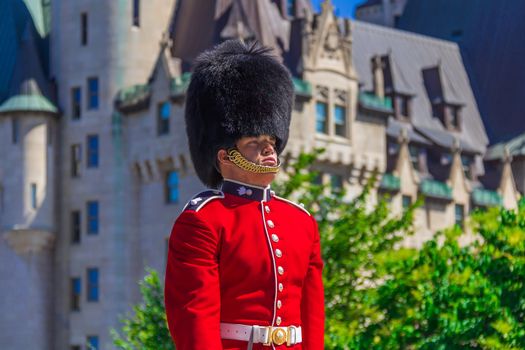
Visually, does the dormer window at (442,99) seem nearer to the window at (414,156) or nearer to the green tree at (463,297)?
the window at (414,156)

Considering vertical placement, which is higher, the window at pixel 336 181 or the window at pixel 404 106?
the window at pixel 404 106

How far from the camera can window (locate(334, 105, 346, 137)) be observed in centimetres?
6319

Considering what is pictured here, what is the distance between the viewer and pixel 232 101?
12.7 m

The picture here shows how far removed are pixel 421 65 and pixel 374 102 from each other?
13260mm

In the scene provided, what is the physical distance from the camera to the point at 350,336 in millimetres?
32000

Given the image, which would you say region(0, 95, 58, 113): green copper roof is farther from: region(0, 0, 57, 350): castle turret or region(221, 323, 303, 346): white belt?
region(221, 323, 303, 346): white belt

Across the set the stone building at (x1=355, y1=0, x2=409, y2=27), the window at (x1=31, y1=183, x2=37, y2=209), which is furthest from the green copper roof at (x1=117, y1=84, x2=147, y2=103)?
the stone building at (x1=355, y1=0, x2=409, y2=27)

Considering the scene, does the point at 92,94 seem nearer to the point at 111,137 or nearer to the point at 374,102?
the point at 111,137

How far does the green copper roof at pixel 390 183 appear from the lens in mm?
66188

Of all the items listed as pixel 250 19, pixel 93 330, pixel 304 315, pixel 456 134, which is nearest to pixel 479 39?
pixel 456 134

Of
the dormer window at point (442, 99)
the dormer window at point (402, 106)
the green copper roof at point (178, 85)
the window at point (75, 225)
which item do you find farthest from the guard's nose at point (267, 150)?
the dormer window at point (442, 99)

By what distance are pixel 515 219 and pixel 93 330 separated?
117 ft

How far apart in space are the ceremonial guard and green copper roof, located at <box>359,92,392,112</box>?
51.6m

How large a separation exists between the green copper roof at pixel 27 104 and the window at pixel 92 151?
6.68 feet
